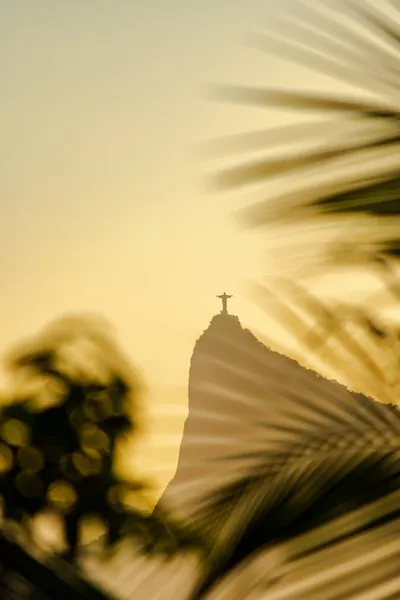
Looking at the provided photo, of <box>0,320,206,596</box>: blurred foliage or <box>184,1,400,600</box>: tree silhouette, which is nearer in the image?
<box>184,1,400,600</box>: tree silhouette

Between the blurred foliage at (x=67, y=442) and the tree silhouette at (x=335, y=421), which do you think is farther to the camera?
the blurred foliage at (x=67, y=442)

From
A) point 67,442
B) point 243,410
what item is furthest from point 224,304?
point 67,442

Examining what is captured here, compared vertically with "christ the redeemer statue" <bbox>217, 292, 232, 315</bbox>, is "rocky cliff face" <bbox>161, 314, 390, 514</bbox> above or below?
Result: below

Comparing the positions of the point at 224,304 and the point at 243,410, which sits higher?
the point at 224,304

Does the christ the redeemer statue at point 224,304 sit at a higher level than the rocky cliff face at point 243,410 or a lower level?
higher

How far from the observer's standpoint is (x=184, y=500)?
4.98 ft

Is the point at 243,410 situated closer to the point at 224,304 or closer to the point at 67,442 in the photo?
the point at 224,304

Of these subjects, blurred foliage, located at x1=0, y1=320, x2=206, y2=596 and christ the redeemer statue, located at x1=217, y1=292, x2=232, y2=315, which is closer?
christ the redeemer statue, located at x1=217, y1=292, x2=232, y2=315

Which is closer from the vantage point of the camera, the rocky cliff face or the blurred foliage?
the rocky cliff face

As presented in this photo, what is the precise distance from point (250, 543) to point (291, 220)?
0.65m

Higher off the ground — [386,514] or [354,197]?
[354,197]

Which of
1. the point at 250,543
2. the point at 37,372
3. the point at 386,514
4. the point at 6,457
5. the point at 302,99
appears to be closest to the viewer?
the point at 302,99

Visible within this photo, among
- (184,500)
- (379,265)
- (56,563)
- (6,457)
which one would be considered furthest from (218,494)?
(6,457)

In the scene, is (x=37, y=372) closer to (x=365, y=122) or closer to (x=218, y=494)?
(x=218, y=494)
